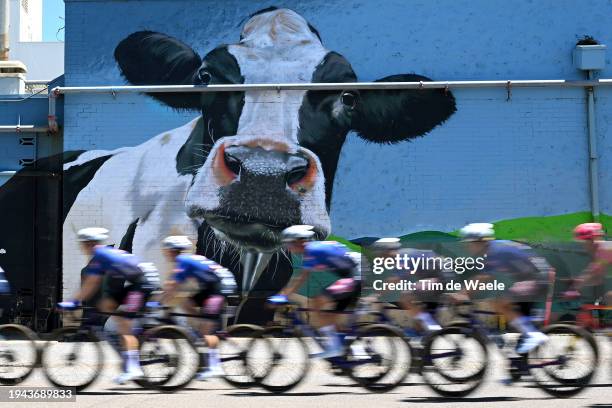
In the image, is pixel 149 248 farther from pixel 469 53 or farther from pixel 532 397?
pixel 532 397

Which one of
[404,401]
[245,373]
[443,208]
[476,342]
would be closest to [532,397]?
[476,342]

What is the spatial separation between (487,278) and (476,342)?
1.06 meters

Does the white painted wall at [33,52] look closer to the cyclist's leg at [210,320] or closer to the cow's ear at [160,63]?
the cow's ear at [160,63]

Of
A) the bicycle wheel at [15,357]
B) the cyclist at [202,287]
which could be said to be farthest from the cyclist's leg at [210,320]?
the bicycle wheel at [15,357]

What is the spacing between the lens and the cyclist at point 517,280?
29.2 feet

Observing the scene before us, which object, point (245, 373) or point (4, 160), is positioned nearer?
point (245, 373)

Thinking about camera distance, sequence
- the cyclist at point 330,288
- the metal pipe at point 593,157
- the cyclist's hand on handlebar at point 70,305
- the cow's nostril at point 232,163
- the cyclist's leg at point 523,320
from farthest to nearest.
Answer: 1. the cow's nostril at point 232,163
2. the metal pipe at point 593,157
3. the cyclist's hand on handlebar at point 70,305
4. the cyclist at point 330,288
5. the cyclist's leg at point 523,320

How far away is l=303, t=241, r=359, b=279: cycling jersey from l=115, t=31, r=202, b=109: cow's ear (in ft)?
27.8

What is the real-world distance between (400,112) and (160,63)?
5.43 metres

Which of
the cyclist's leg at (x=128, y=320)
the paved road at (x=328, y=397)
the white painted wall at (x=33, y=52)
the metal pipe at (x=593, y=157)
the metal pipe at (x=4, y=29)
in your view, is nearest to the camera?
the paved road at (x=328, y=397)

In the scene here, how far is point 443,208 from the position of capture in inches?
662

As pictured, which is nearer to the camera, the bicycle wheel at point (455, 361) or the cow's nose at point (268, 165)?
A: the bicycle wheel at point (455, 361)

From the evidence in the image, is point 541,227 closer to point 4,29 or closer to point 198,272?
point 198,272

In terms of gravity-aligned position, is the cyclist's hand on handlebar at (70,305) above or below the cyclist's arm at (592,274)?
below
